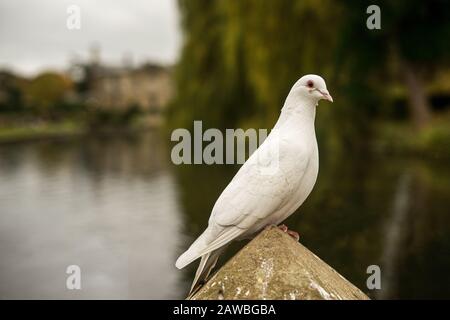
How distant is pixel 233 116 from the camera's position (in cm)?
2181

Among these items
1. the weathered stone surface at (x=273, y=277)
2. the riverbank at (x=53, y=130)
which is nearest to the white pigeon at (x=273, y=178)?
the weathered stone surface at (x=273, y=277)

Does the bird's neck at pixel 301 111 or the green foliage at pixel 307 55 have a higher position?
the green foliage at pixel 307 55

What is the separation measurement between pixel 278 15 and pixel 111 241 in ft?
36.5

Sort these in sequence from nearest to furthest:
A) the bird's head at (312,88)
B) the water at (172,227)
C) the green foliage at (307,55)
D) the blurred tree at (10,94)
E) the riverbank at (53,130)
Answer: the bird's head at (312,88), the water at (172,227), the green foliage at (307,55), the riverbank at (53,130), the blurred tree at (10,94)

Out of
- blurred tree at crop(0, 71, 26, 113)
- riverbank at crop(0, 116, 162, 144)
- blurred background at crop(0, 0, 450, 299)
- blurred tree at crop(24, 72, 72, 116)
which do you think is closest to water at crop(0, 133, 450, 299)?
blurred background at crop(0, 0, 450, 299)

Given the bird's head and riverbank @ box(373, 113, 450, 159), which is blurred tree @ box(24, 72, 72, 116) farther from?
the bird's head

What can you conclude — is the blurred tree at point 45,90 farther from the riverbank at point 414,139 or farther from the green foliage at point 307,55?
the riverbank at point 414,139

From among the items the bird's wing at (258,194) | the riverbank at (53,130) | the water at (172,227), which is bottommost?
the water at (172,227)

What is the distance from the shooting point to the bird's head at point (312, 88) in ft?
12.1

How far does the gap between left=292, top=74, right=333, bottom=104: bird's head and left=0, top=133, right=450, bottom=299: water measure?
3991 millimetres

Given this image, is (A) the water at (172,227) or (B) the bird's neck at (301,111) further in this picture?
(A) the water at (172,227)

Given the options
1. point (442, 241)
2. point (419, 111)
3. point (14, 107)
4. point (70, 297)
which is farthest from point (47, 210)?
point (14, 107)

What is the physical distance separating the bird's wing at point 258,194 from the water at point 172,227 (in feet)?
12.4

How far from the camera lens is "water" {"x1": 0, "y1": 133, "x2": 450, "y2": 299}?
779 centimetres
